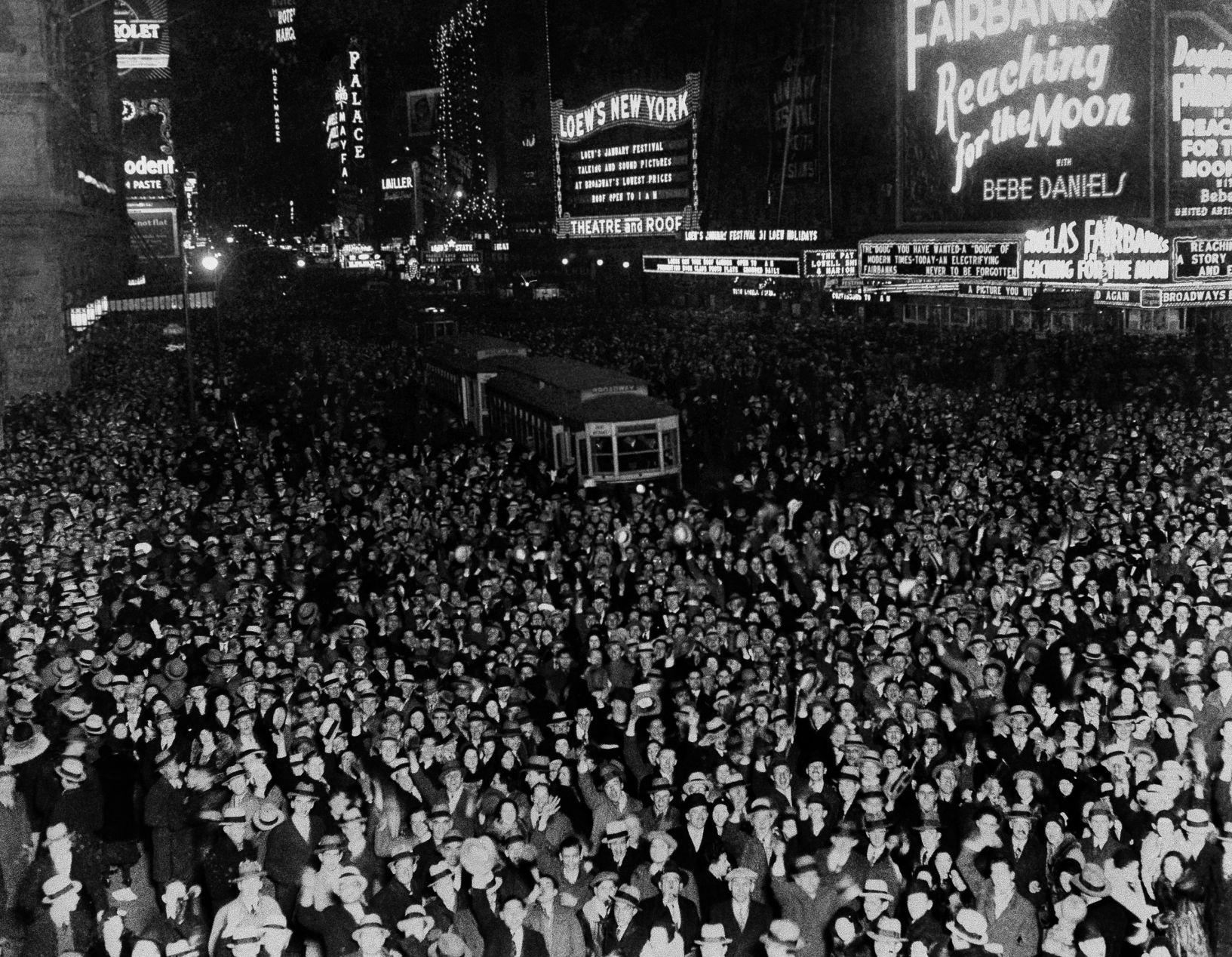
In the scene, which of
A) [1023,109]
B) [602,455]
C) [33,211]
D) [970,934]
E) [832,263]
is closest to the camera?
[970,934]

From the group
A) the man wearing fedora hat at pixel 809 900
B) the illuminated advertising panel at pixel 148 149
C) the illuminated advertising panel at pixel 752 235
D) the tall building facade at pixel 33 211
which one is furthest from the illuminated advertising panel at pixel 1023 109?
the illuminated advertising panel at pixel 148 149

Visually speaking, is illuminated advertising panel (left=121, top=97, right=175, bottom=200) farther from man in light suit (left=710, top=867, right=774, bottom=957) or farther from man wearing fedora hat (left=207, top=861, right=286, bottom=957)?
man in light suit (left=710, top=867, right=774, bottom=957)

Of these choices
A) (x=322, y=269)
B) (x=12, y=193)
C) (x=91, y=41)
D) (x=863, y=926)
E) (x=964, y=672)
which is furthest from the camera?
(x=322, y=269)

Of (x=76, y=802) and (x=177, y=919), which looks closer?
(x=177, y=919)

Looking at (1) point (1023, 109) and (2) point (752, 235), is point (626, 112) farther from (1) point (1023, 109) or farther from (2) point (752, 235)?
(1) point (1023, 109)

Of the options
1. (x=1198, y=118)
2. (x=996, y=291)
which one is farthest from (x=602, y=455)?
(x=1198, y=118)

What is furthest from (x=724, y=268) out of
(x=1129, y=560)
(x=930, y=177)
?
(x=1129, y=560)

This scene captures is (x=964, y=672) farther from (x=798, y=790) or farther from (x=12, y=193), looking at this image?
(x=12, y=193)

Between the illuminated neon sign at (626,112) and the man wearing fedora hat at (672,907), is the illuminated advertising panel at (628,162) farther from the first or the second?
the man wearing fedora hat at (672,907)

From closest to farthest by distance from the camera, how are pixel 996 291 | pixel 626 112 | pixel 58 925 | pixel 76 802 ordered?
pixel 58 925 → pixel 76 802 → pixel 996 291 → pixel 626 112
